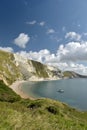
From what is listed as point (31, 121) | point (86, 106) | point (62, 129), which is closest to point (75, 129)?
point (62, 129)

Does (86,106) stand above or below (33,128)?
below

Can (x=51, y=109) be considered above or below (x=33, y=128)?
below

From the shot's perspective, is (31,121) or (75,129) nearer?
(31,121)

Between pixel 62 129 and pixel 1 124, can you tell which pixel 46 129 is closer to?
pixel 62 129

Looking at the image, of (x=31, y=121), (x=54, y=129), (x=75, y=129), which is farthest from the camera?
(x=75, y=129)

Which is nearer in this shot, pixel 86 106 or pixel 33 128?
pixel 33 128

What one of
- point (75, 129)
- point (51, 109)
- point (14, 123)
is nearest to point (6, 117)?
point (14, 123)

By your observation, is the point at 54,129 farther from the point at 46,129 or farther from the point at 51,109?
the point at 51,109

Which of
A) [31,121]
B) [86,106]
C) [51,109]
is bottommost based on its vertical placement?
[86,106]

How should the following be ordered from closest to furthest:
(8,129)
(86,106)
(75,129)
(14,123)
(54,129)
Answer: (8,129) < (14,123) < (54,129) < (75,129) < (86,106)
